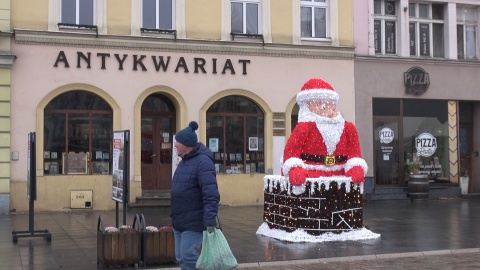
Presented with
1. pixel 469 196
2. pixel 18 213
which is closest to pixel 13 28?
pixel 18 213

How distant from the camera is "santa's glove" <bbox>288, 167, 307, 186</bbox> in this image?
12.4 meters

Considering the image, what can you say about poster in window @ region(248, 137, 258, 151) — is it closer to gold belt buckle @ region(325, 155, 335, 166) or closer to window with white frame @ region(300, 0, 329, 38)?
window with white frame @ region(300, 0, 329, 38)

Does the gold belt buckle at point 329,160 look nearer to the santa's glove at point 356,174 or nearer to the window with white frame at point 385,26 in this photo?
the santa's glove at point 356,174

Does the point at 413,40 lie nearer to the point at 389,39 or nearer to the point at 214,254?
the point at 389,39

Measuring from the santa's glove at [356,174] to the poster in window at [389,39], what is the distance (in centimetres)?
1142

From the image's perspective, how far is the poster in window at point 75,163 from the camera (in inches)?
751

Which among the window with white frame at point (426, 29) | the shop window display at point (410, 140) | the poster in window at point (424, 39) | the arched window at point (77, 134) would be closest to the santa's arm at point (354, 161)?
the arched window at point (77, 134)

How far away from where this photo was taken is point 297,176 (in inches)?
490

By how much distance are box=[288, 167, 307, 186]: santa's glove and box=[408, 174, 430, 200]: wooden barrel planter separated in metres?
11.0

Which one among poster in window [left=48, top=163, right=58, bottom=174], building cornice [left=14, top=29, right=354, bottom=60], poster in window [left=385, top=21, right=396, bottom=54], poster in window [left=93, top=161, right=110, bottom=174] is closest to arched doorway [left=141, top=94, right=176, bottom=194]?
poster in window [left=93, top=161, right=110, bottom=174]

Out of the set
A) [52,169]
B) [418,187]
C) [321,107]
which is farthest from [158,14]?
[418,187]

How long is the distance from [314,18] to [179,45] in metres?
4.91

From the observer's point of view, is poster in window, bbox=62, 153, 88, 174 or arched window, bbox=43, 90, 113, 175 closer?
arched window, bbox=43, 90, 113, 175

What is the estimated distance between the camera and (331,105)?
522 inches
